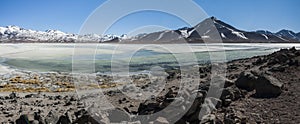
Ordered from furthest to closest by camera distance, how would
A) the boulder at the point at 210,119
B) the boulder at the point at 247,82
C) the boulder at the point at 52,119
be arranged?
the boulder at the point at 52,119
the boulder at the point at 247,82
the boulder at the point at 210,119

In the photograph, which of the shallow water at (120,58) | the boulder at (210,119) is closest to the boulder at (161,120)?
the boulder at (210,119)

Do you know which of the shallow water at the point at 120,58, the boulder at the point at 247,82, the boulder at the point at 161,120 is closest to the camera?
the boulder at the point at 161,120

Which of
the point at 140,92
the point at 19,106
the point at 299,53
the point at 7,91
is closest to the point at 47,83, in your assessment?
the point at 7,91

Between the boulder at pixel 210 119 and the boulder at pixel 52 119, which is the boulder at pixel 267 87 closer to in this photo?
the boulder at pixel 210 119

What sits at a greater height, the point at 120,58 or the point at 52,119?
the point at 52,119

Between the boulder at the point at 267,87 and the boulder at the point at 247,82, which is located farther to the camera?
the boulder at the point at 247,82

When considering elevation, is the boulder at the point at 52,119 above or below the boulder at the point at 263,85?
below

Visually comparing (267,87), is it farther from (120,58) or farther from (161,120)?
(120,58)

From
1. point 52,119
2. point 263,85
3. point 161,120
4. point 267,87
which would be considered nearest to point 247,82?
point 263,85

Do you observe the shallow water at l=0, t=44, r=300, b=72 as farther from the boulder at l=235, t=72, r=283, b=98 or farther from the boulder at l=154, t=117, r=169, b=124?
the boulder at l=154, t=117, r=169, b=124

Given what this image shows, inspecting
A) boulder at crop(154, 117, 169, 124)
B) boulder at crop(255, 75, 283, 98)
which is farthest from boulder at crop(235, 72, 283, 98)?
boulder at crop(154, 117, 169, 124)

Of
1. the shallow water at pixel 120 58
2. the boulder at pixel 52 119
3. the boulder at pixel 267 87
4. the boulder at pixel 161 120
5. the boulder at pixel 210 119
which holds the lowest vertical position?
the shallow water at pixel 120 58
